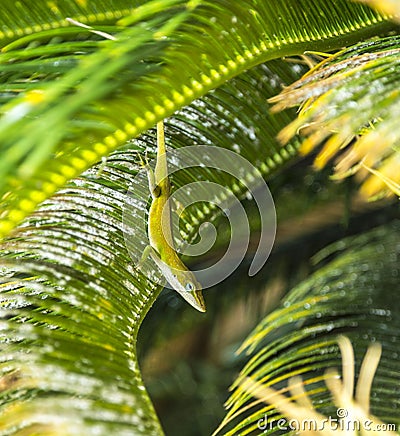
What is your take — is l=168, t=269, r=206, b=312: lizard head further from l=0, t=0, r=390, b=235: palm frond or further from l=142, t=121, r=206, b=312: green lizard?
l=0, t=0, r=390, b=235: palm frond

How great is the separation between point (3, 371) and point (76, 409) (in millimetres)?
95

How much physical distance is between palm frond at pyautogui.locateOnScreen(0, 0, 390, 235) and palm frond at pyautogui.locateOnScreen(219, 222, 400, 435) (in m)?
0.34

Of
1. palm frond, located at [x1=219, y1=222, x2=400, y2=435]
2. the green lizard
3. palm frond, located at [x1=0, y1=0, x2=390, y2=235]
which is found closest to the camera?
palm frond, located at [x1=0, y1=0, x2=390, y2=235]

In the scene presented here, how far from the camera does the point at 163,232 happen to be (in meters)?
0.62

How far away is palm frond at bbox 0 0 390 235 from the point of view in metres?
0.38

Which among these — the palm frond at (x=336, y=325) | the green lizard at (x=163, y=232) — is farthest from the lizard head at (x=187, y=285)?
the palm frond at (x=336, y=325)

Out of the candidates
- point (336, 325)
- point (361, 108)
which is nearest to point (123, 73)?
point (361, 108)

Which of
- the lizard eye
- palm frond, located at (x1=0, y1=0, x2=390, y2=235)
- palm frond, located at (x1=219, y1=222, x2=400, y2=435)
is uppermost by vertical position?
palm frond, located at (x1=0, y1=0, x2=390, y2=235)

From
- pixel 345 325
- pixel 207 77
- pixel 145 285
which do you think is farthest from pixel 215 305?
pixel 207 77

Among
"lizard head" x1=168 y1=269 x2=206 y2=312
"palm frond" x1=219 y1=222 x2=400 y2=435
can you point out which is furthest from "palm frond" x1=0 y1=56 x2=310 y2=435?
"palm frond" x1=219 y1=222 x2=400 y2=435

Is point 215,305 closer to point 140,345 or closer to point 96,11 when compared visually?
point 140,345

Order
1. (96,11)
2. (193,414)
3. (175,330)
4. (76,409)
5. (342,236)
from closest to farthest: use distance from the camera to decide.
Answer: (76,409), (96,11), (342,236), (175,330), (193,414)

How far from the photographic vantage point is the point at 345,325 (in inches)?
34.6

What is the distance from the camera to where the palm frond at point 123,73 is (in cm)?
38
